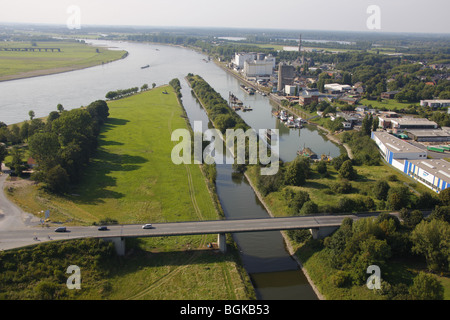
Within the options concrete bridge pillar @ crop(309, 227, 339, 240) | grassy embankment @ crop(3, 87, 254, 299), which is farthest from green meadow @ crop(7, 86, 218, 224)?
concrete bridge pillar @ crop(309, 227, 339, 240)

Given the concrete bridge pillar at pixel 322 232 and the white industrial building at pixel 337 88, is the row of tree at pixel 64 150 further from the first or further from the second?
the white industrial building at pixel 337 88

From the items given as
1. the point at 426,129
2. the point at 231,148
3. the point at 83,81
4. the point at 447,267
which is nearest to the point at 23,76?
the point at 83,81

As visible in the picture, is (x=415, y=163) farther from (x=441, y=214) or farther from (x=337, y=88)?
(x=337, y=88)

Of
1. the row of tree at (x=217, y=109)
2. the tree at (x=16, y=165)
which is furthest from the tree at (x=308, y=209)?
the tree at (x=16, y=165)

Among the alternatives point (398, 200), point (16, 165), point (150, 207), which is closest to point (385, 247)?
point (398, 200)

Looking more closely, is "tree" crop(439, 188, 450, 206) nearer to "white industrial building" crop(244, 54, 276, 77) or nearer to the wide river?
the wide river
